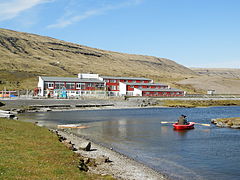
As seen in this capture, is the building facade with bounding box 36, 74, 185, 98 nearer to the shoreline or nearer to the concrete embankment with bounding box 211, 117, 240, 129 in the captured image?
the concrete embankment with bounding box 211, 117, 240, 129

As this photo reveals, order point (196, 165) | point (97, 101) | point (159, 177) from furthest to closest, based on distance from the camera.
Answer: point (97, 101) → point (196, 165) → point (159, 177)

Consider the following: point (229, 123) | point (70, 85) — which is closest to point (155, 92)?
point (70, 85)

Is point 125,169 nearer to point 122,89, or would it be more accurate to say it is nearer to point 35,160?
point 35,160

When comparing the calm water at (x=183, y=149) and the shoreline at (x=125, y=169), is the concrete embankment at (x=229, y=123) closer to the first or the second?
the calm water at (x=183, y=149)

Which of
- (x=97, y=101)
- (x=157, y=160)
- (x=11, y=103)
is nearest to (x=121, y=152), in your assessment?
(x=157, y=160)

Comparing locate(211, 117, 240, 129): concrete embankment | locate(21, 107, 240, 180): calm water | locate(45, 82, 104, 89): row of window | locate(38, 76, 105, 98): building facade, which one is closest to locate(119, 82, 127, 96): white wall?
locate(38, 76, 105, 98): building facade

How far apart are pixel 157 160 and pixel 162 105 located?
309 feet

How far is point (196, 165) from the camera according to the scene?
28.2 metres

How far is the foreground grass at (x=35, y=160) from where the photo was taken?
1859cm

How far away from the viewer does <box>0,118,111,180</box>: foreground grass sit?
18.6 metres

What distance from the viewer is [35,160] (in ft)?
72.8

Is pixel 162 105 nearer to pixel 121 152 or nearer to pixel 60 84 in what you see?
pixel 60 84

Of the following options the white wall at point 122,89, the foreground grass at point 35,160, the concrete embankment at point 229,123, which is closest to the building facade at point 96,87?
the white wall at point 122,89

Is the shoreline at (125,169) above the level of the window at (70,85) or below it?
below
